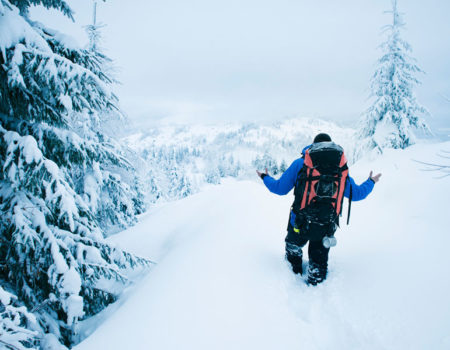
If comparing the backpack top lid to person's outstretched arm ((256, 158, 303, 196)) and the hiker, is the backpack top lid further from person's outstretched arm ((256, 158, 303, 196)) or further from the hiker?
person's outstretched arm ((256, 158, 303, 196))

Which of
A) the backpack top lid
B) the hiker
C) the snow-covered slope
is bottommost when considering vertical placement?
the snow-covered slope

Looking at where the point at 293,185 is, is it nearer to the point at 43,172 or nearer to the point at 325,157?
the point at 325,157

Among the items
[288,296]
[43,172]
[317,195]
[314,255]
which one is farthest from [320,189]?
[43,172]

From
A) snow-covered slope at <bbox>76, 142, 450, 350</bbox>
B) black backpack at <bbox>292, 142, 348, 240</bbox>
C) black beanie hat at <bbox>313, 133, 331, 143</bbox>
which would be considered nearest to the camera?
snow-covered slope at <bbox>76, 142, 450, 350</bbox>

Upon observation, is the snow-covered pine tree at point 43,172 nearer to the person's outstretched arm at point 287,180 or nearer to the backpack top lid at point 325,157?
the person's outstretched arm at point 287,180

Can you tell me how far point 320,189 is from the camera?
337 centimetres

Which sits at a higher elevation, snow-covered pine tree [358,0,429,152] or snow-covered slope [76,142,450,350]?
snow-covered pine tree [358,0,429,152]

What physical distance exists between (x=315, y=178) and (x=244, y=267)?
191 cm

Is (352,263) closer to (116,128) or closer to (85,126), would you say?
(85,126)

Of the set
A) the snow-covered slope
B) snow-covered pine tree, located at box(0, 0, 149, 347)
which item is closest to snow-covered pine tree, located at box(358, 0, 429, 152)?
the snow-covered slope

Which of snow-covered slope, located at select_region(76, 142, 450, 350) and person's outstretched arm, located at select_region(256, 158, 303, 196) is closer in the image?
snow-covered slope, located at select_region(76, 142, 450, 350)

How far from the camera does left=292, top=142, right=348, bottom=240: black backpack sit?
3332mm

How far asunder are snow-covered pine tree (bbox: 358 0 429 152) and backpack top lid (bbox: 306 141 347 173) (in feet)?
51.4

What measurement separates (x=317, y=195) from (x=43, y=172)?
419cm
